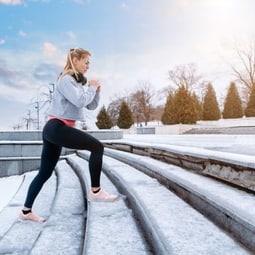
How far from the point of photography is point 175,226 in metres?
1.88

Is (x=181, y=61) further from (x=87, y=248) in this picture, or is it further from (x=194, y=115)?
(x=87, y=248)

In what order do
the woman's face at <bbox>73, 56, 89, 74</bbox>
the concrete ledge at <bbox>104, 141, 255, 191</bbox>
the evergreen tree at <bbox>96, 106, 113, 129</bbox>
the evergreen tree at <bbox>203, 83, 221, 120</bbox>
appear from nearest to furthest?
the concrete ledge at <bbox>104, 141, 255, 191</bbox> → the woman's face at <bbox>73, 56, 89, 74</bbox> → the evergreen tree at <bbox>96, 106, 113, 129</bbox> → the evergreen tree at <bbox>203, 83, 221, 120</bbox>

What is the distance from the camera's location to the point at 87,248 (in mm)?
1778

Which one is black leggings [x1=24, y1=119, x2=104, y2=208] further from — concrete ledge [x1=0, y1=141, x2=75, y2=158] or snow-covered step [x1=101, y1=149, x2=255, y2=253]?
concrete ledge [x1=0, y1=141, x2=75, y2=158]

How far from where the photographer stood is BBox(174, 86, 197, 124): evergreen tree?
26.2 meters

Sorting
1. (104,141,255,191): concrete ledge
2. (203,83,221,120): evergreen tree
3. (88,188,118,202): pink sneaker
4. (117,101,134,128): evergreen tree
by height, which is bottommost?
(88,188,118,202): pink sneaker

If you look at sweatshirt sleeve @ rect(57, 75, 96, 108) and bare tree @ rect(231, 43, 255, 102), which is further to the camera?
bare tree @ rect(231, 43, 255, 102)

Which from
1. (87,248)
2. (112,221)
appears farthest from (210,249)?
(112,221)

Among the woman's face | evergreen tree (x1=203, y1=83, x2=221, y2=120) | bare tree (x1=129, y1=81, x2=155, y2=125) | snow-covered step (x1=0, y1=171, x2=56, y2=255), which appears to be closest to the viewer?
snow-covered step (x1=0, y1=171, x2=56, y2=255)

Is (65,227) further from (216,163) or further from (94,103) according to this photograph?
(216,163)

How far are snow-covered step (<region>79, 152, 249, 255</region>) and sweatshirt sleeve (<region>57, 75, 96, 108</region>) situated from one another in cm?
88

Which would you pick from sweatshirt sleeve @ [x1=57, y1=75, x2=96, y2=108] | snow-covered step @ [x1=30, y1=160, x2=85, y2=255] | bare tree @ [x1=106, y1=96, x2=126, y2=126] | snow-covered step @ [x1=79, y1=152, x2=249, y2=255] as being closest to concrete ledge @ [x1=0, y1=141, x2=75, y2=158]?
snow-covered step @ [x1=30, y1=160, x2=85, y2=255]

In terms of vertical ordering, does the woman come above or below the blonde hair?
below

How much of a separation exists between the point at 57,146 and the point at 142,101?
43.3 m
